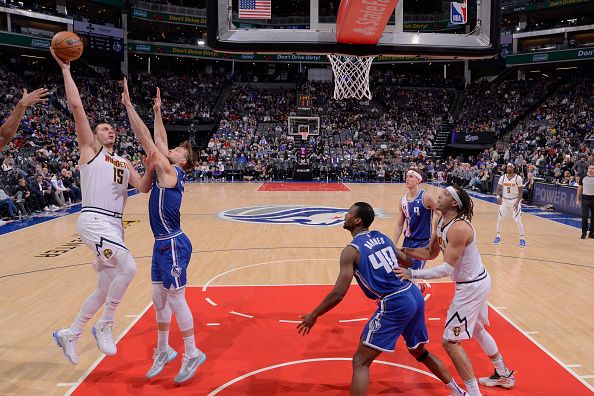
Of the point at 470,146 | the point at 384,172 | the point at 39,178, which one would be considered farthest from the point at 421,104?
the point at 39,178

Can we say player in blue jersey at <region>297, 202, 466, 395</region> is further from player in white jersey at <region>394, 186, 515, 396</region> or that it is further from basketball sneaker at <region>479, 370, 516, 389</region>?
basketball sneaker at <region>479, 370, 516, 389</region>

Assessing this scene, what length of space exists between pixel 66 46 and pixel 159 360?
3027 millimetres

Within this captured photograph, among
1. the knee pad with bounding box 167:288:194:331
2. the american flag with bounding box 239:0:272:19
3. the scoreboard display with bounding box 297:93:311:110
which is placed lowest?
the knee pad with bounding box 167:288:194:331

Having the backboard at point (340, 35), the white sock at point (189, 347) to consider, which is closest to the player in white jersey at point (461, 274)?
the white sock at point (189, 347)

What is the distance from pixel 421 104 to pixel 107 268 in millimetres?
36147

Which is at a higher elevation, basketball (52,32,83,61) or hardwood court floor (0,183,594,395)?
basketball (52,32,83,61)

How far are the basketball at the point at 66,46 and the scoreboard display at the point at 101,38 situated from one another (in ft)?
101

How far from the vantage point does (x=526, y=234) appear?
38.6 feet

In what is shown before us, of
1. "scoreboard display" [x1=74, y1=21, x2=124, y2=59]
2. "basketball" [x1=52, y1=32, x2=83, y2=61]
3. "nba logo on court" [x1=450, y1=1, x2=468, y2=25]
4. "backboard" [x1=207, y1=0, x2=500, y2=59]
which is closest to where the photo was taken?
"basketball" [x1=52, y1=32, x2=83, y2=61]

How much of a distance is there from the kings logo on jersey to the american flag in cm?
621

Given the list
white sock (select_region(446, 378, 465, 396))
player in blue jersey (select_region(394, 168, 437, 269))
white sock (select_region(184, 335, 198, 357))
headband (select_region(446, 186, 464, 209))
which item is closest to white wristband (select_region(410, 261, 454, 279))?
headband (select_region(446, 186, 464, 209))

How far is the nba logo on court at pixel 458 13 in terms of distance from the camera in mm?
7883

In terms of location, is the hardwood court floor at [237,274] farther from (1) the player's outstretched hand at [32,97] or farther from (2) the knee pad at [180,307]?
(1) the player's outstretched hand at [32,97]

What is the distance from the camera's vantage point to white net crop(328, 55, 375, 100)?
9.02 m
